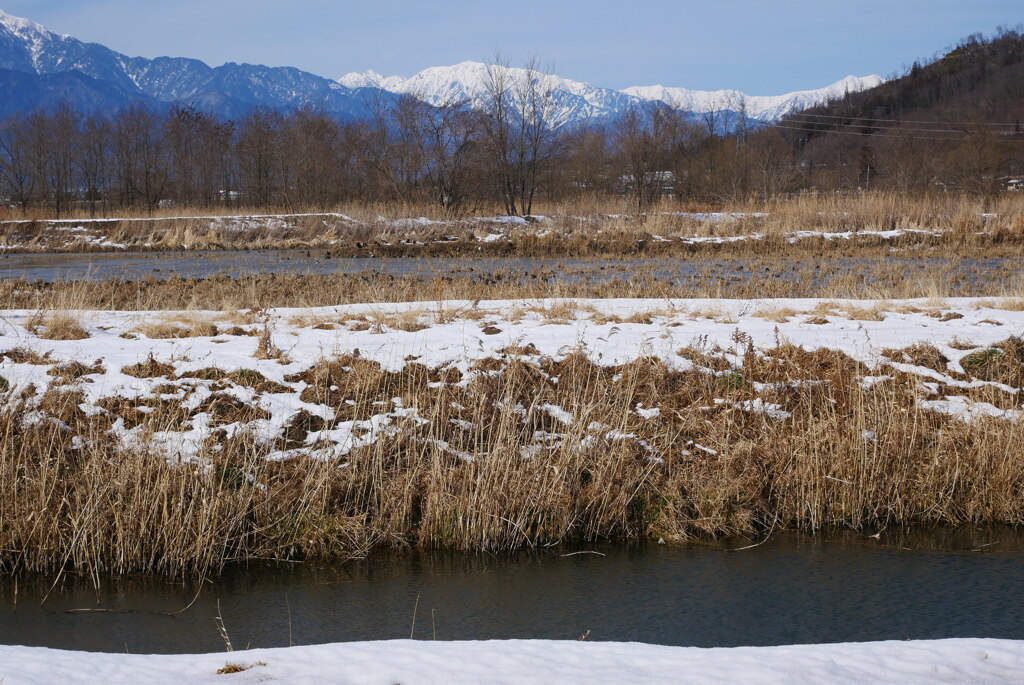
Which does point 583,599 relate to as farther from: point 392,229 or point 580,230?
point 392,229

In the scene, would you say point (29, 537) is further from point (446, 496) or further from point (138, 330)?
point (138, 330)

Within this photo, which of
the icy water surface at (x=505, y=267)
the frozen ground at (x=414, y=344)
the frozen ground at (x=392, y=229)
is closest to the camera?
the frozen ground at (x=414, y=344)

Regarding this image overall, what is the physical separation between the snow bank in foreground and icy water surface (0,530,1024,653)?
88cm

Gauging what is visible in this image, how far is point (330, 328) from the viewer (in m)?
A: 9.99

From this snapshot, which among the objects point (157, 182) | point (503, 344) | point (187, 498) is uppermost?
point (157, 182)

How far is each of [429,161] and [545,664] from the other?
119ft

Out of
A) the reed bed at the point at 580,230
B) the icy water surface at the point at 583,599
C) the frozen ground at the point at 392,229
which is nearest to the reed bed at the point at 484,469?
the icy water surface at the point at 583,599

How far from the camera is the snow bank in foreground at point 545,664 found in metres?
3.70

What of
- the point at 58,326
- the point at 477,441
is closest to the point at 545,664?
the point at 477,441

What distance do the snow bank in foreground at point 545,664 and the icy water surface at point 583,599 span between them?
34.7 inches

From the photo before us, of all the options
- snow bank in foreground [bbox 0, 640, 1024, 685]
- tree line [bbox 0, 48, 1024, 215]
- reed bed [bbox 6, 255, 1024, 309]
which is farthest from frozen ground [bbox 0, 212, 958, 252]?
snow bank in foreground [bbox 0, 640, 1024, 685]

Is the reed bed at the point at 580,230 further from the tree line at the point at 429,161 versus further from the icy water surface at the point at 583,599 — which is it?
the icy water surface at the point at 583,599

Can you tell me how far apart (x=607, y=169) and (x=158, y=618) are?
146 ft

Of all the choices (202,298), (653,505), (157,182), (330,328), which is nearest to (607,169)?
(157,182)
